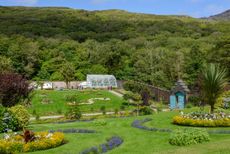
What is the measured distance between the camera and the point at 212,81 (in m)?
21.3

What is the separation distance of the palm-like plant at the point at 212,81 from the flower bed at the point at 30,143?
353 inches

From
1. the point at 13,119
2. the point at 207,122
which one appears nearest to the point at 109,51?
the point at 13,119

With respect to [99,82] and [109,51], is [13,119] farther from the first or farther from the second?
[109,51]

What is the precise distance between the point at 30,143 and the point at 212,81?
10.9 meters

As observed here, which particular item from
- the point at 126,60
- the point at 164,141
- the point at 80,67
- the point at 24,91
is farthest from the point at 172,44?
the point at 164,141

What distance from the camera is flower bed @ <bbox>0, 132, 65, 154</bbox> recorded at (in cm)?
1468

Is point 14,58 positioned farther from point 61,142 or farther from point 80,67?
point 61,142

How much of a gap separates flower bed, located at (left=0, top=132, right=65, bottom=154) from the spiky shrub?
10.3m

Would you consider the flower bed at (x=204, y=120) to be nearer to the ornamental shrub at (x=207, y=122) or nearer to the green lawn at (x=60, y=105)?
the ornamental shrub at (x=207, y=122)

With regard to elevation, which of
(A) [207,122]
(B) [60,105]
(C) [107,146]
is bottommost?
(B) [60,105]

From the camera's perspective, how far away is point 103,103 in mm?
52250

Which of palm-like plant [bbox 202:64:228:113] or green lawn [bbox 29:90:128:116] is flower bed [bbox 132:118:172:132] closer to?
palm-like plant [bbox 202:64:228:113]

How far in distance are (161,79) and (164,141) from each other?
4929 centimetres

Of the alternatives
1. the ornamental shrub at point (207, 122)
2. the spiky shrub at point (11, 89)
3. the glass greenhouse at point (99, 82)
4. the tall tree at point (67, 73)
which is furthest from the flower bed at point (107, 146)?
the tall tree at point (67, 73)
